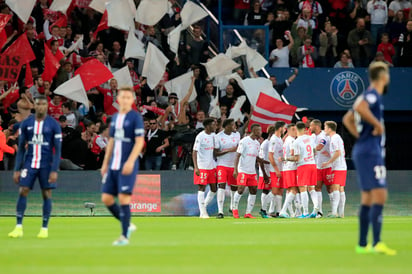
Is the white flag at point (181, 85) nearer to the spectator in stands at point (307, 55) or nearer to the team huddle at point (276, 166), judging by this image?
the team huddle at point (276, 166)

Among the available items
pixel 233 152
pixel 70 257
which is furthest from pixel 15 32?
pixel 70 257

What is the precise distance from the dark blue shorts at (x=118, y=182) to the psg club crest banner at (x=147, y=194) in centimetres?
1251

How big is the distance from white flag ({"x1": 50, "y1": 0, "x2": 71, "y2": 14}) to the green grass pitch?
1054cm

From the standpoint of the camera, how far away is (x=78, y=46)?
27.5m

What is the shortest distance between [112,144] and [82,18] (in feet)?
55.3

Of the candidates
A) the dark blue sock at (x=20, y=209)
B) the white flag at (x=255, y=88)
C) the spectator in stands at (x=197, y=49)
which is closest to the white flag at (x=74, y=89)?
the spectator in stands at (x=197, y=49)

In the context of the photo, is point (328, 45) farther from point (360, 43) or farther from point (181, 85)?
point (181, 85)

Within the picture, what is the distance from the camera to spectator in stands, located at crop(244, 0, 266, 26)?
30453mm

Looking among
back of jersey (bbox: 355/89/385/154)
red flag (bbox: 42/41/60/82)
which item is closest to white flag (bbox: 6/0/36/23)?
red flag (bbox: 42/41/60/82)

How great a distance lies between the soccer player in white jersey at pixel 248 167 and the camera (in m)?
24.0

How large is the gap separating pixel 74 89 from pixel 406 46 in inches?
461

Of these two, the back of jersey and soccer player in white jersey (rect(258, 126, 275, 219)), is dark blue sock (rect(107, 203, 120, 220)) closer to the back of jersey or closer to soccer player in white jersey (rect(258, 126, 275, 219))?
the back of jersey

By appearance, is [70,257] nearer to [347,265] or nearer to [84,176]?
[347,265]

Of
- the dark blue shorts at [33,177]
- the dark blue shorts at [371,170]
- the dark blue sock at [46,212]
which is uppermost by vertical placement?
the dark blue shorts at [371,170]
